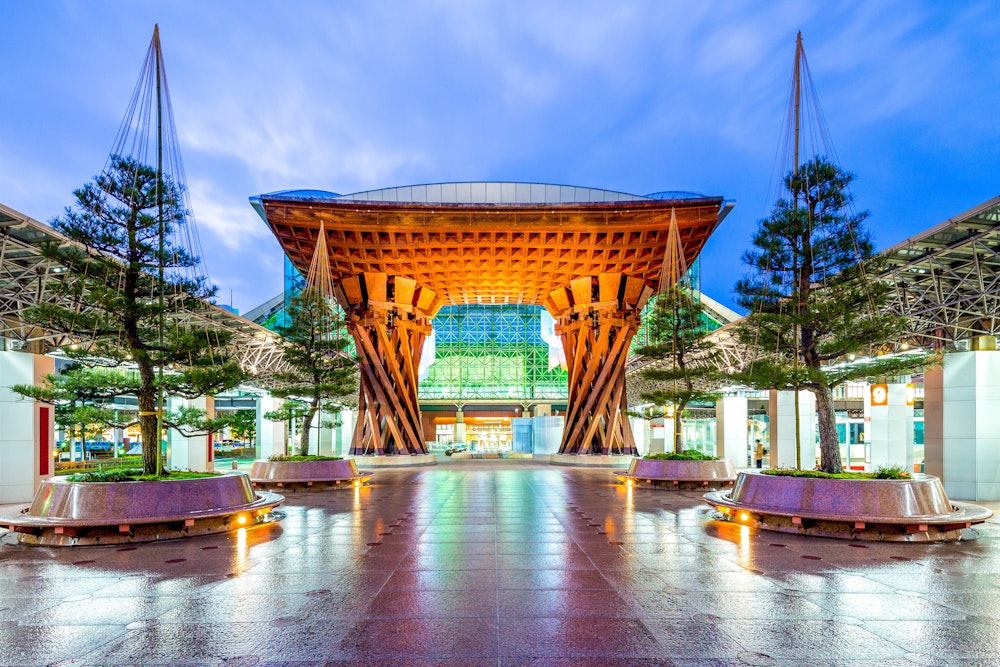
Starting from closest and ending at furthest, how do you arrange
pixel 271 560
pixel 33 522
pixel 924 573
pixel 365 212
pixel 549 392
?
pixel 924 573, pixel 271 560, pixel 33 522, pixel 365 212, pixel 549 392

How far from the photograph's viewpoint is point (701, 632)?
507cm

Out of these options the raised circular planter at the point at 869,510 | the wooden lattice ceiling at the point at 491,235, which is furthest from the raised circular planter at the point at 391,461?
the raised circular planter at the point at 869,510

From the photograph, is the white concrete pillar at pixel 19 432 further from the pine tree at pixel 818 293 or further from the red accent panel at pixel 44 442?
the pine tree at pixel 818 293

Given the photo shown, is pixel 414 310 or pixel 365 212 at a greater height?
pixel 365 212

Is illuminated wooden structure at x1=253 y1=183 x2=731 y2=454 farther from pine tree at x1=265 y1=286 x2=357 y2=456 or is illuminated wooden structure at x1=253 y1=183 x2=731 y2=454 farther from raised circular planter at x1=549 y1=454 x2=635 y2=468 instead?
pine tree at x1=265 y1=286 x2=357 y2=456

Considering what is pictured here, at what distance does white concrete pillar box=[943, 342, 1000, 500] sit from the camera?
14742mm

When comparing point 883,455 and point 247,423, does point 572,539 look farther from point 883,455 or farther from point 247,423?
point 883,455

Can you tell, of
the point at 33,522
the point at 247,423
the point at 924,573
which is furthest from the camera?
the point at 247,423

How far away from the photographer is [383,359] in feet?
93.9

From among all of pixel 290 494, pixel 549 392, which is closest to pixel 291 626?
pixel 290 494

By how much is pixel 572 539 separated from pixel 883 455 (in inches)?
721

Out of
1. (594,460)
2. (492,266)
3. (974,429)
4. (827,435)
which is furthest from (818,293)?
(492,266)

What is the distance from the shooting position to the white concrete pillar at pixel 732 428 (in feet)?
106

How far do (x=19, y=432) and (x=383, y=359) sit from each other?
15328 millimetres
